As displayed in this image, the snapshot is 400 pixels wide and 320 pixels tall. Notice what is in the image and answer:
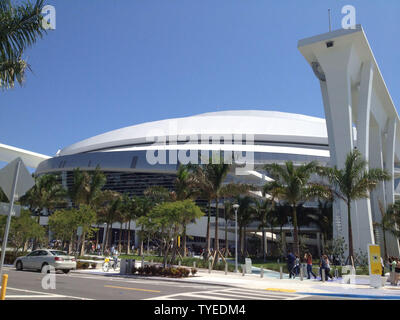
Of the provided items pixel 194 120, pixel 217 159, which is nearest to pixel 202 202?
pixel 194 120

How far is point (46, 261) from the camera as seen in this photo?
20.4 metres

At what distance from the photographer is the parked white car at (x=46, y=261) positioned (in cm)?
2022

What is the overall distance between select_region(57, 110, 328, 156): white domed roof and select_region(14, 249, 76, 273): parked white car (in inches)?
1928

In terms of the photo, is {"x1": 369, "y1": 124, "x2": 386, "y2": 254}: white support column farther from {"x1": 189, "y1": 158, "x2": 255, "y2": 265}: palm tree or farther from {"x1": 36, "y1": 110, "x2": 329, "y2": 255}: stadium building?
{"x1": 189, "y1": 158, "x2": 255, "y2": 265}: palm tree

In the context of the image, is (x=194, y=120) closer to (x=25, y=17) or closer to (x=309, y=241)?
(x=309, y=241)

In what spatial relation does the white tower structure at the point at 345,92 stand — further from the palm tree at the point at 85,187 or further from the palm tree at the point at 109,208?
the palm tree at the point at 109,208

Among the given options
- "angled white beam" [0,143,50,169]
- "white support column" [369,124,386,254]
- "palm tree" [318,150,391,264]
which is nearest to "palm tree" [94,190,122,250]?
"palm tree" [318,150,391,264]

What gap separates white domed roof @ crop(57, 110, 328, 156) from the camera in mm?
68500

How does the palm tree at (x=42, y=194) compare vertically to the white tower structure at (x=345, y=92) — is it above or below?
below

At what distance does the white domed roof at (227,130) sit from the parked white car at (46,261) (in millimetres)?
48974

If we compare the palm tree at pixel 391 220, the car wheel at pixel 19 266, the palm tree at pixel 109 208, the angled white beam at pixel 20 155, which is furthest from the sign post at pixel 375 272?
the angled white beam at pixel 20 155

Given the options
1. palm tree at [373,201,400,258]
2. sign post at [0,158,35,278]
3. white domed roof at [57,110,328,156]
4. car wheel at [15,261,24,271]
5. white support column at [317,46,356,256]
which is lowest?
car wheel at [15,261,24,271]
